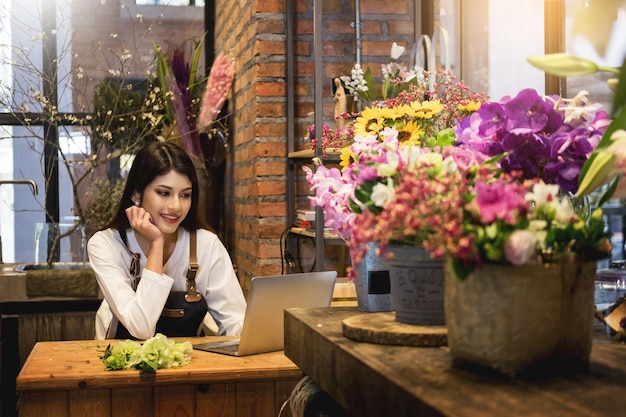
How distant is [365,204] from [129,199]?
6.11ft

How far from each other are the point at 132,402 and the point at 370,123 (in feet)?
2.91

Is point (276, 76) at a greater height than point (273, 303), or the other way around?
point (276, 76)

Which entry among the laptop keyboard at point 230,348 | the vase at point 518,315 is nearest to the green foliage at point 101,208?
the laptop keyboard at point 230,348

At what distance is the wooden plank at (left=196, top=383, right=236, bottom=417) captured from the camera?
2.12 m

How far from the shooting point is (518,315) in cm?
104

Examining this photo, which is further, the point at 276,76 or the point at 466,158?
the point at 276,76

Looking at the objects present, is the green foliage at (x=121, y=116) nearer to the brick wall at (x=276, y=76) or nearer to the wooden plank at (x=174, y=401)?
the brick wall at (x=276, y=76)

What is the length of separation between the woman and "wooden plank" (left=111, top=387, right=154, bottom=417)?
0.62 metres

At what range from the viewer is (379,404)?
1.06 m

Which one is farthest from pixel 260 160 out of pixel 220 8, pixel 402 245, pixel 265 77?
pixel 402 245

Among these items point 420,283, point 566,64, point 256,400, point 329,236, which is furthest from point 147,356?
point 329,236

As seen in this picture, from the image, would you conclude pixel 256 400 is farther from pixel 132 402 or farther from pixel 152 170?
pixel 152 170

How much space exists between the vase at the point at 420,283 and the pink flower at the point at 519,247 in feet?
0.92

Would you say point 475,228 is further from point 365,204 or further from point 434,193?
point 365,204
